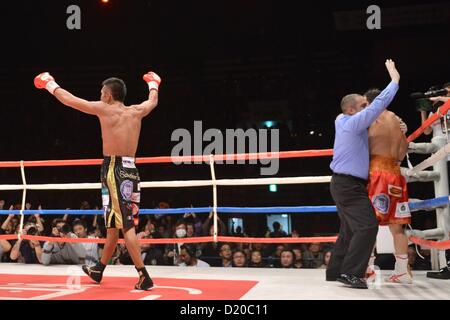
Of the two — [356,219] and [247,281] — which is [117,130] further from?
[356,219]

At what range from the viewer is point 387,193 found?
2.57 metres

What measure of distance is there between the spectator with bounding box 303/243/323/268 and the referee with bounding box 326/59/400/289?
2.65 metres

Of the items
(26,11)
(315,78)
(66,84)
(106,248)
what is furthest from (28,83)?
(106,248)

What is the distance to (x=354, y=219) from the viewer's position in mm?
2385

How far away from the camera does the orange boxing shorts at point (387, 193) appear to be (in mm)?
2568

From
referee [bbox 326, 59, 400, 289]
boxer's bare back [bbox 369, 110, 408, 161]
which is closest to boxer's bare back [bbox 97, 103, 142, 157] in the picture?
referee [bbox 326, 59, 400, 289]

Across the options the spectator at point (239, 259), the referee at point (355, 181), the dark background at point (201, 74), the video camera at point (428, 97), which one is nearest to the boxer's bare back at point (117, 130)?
the referee at point (355, 181)

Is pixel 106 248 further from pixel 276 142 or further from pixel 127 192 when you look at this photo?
pixel 276 142

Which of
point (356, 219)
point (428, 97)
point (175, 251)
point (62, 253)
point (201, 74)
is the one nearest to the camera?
point (356, 219)

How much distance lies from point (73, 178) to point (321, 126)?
19.0 feet

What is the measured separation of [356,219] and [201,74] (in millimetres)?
9093

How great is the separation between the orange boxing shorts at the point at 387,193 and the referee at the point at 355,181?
0.16 meters

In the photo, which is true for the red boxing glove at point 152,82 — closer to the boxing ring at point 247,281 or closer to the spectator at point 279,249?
the boxing ring at point 247,281

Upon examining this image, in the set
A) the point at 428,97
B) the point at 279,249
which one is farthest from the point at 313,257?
the point at 428,97
